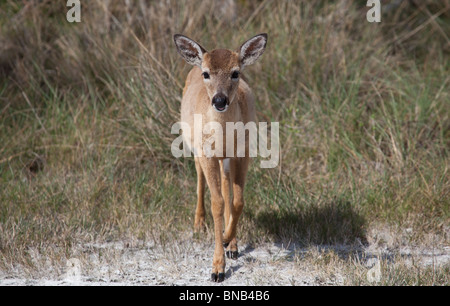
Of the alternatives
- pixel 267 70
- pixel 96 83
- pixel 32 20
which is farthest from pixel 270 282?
pixel 32 20

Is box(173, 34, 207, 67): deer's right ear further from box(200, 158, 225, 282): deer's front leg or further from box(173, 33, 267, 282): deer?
box(200, 158, 225, 282): deer's front leg

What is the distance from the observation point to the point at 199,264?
17.2ft

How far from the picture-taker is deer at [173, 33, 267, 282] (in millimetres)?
4902

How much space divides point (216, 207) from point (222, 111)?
0.88m

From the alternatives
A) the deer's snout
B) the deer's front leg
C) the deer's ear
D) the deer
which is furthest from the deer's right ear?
the deer's front leg

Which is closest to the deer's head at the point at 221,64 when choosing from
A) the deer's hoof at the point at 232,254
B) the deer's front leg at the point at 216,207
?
the deer's front leg at the point at 216,207

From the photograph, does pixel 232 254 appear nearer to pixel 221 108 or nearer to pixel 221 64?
pixel 221 108

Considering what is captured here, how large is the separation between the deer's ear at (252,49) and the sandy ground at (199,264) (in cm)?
171

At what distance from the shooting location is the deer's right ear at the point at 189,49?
202 inches

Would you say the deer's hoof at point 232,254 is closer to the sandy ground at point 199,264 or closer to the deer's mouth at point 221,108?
the sandy ground at point 199,264

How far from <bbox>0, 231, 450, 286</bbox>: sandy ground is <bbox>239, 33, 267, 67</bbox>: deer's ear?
1.71 meters

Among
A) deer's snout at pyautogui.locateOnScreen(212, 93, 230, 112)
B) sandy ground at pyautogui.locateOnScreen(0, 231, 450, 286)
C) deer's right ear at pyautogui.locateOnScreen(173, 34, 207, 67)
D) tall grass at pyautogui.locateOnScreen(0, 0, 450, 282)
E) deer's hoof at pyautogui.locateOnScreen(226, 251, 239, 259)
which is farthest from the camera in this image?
tall grass at pyautogui.locateOnScreen(0, 0, 450, 282)

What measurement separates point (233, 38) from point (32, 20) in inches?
122

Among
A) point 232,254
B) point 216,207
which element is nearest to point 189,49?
point 216,207
